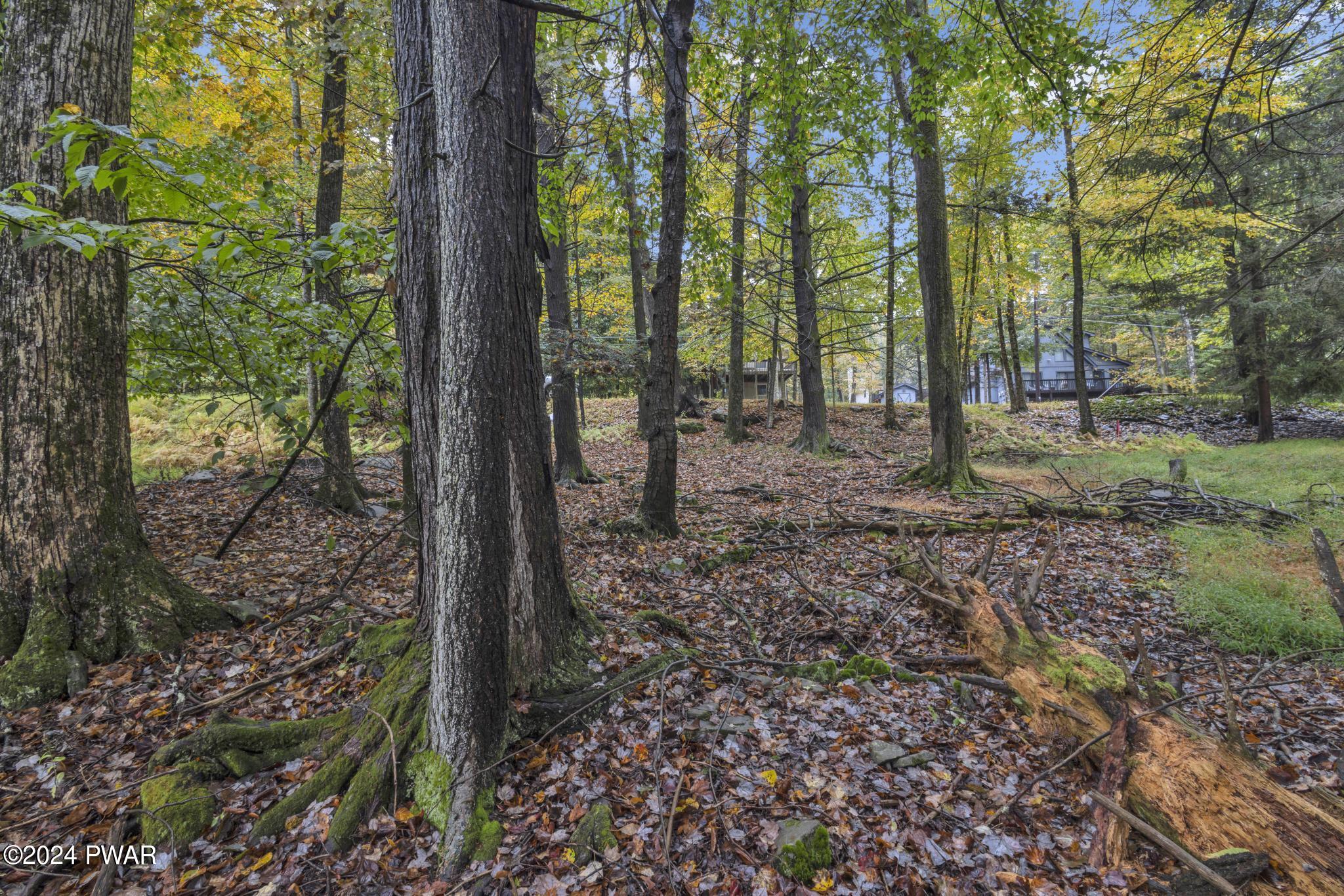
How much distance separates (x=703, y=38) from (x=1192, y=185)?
15.3 feet

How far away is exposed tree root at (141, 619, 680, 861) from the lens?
2.47 meters

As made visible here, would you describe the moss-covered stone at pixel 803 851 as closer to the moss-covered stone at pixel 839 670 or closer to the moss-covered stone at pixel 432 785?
the moss-covered stone at pixel 839 670

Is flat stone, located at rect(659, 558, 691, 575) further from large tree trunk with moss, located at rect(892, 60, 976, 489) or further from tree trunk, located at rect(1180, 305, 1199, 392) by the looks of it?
tree trunk, located at rect(1180, 305, 1199, 392)

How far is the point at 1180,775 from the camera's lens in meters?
2.49

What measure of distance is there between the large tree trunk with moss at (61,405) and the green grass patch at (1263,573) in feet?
26.7

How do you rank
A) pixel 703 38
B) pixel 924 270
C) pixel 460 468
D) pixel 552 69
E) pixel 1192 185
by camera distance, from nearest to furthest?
1. pixel 460 468
2. pixel 1192 185
3. pixel 552 69
4. pixel 703 38
5. pixel 924 270

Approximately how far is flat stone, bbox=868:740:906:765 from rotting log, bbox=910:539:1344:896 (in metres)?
0.95

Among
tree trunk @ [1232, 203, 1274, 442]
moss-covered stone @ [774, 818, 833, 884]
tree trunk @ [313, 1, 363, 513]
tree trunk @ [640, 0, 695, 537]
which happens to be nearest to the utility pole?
tree trunk @ [1232, 203, 1274, 442]

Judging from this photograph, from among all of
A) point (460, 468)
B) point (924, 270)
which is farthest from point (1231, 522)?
point (460, 468)

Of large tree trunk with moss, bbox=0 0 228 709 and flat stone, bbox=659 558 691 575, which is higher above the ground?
large tree trunk with moss, bbox=0 0 228 709

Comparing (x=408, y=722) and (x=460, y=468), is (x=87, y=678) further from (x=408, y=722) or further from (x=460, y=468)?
(x=460, y=468)

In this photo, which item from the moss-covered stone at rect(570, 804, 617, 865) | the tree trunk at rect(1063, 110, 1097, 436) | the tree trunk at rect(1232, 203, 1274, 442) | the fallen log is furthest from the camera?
the tree trunk at rect(1063, 110, 1097, 436)

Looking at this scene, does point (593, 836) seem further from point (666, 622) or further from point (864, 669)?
point (864, 669)

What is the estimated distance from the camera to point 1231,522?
641 centimetres
